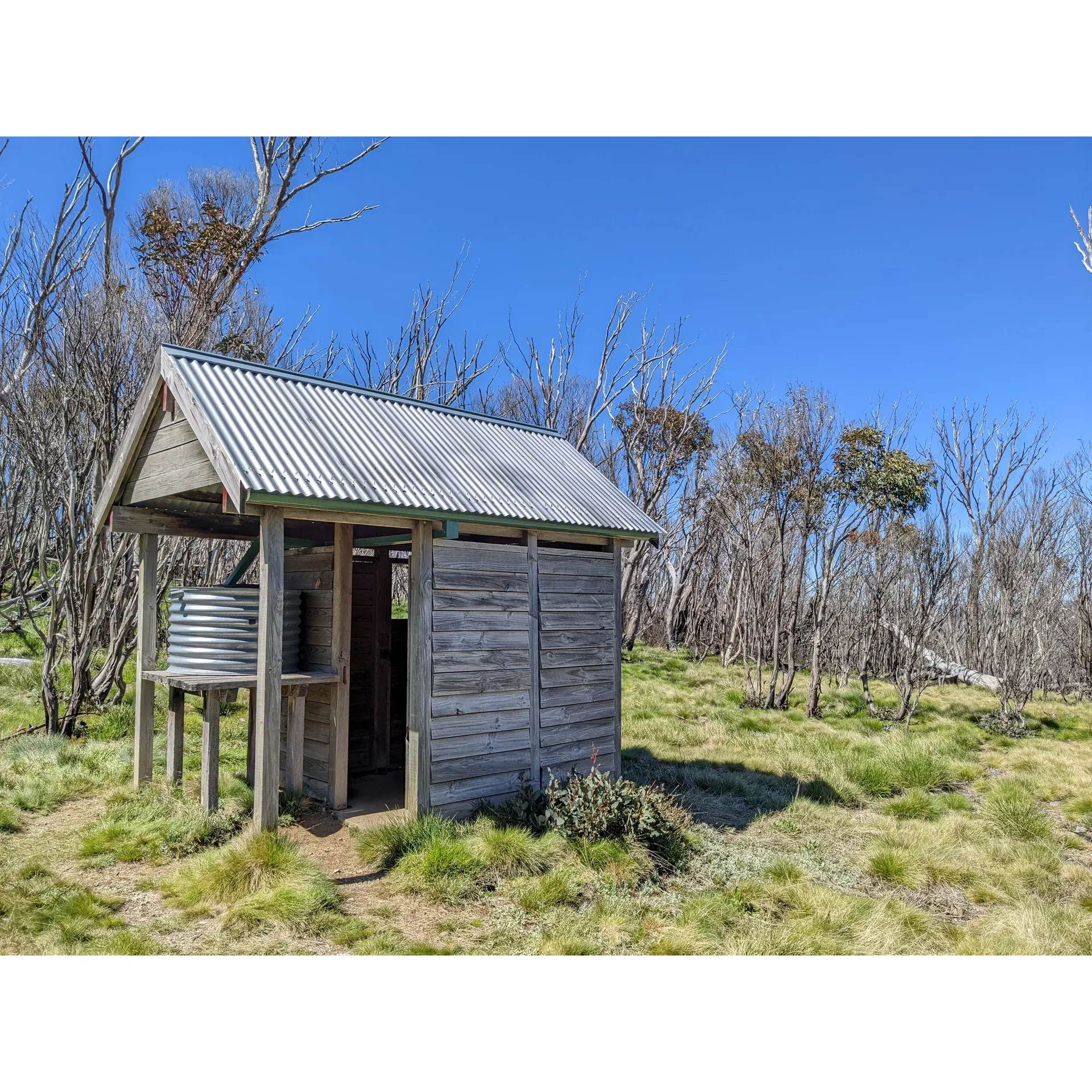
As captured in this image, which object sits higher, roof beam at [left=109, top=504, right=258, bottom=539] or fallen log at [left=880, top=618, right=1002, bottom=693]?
roof beam at [left=109, top=504, right=258, bottom=539]

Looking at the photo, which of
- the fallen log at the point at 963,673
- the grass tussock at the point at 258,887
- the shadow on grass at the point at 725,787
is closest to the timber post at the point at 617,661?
the shadow on grass at the point at 725,787

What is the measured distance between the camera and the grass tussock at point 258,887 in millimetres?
5137

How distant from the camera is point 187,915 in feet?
17.2

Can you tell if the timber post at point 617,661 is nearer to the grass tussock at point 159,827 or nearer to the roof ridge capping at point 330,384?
the roof ridge capping at point 330,384

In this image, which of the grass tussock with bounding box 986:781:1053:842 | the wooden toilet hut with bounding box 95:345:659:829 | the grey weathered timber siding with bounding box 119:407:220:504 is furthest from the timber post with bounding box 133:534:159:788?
the grass tussock with bounding box 986:781:1053:842

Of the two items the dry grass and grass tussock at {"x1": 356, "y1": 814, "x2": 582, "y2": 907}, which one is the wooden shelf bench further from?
grass tussock at {"x1": 356, "y1": 814, "x2": 582, "y2": 907}

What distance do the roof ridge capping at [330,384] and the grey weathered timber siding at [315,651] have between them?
166 centimetres

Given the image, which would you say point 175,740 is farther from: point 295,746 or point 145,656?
point 295,746

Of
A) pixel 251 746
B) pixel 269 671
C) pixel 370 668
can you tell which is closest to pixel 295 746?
pixel 251 746

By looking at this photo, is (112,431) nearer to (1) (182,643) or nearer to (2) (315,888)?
(1) (182,643)

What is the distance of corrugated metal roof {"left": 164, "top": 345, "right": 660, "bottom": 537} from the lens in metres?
6.23

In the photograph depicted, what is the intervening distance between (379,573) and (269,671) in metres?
3.29

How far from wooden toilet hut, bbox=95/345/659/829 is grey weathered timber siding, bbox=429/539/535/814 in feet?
0.06
